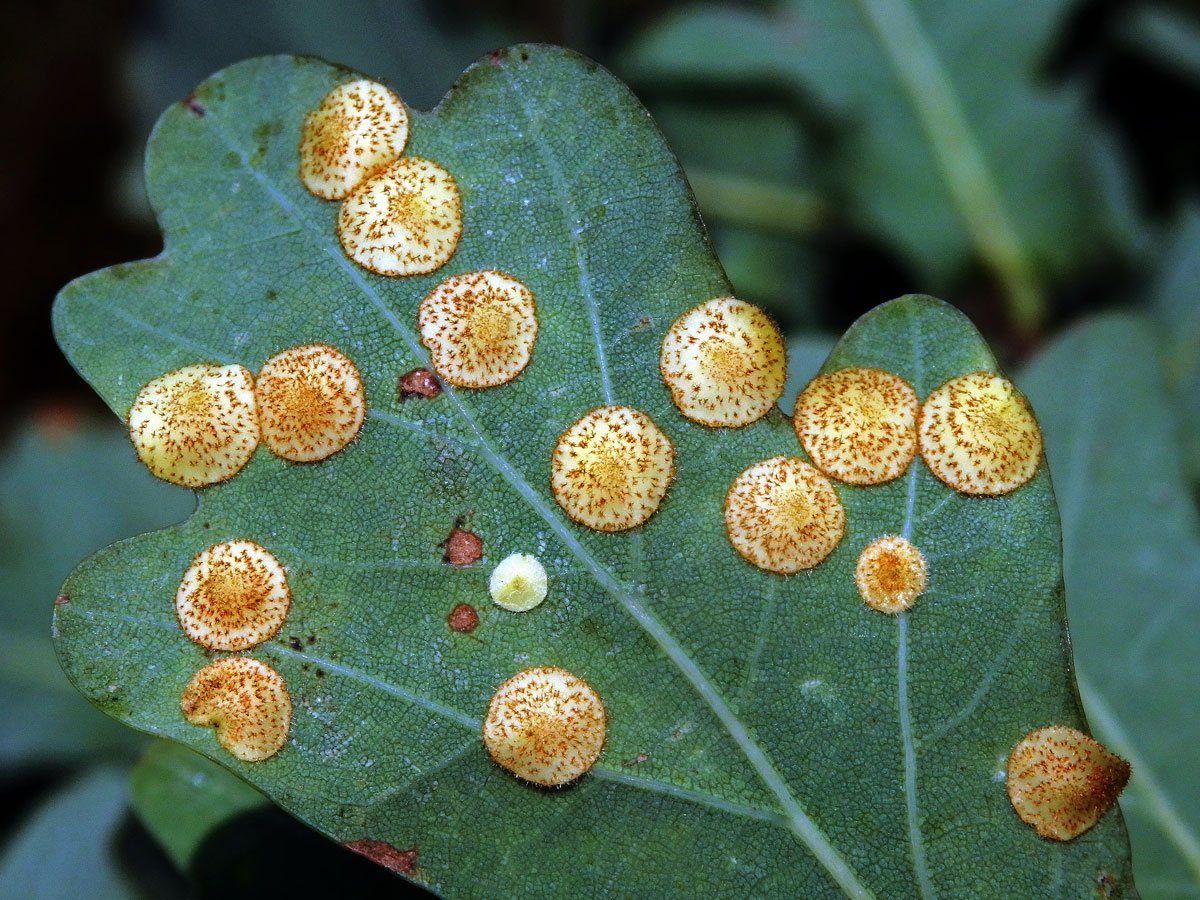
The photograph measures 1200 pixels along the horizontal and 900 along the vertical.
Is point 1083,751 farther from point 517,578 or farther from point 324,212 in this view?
point 324,212

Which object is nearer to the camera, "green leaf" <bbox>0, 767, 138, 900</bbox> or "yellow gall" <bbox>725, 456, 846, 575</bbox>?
"yellow gall" <bbox>725, 456, 846, 575</bbox>

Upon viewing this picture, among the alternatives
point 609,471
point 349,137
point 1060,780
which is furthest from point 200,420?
point 1060,780

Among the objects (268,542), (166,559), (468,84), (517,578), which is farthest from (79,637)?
(468,84)

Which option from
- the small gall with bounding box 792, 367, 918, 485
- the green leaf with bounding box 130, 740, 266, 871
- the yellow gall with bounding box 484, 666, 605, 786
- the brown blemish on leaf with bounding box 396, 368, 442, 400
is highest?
the brown blemish on leaf with bounding box 396, 368, 442, 400

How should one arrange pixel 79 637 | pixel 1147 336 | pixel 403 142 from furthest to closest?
pixel 1147 336, pixel 403 142, pixel 79 637

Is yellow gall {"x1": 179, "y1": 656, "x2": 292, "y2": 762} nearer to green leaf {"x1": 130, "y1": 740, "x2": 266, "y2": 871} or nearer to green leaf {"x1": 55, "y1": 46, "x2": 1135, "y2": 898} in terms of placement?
green leaf {"x1": 55, "y1": 46, "x2": 1135, "y2": 898}

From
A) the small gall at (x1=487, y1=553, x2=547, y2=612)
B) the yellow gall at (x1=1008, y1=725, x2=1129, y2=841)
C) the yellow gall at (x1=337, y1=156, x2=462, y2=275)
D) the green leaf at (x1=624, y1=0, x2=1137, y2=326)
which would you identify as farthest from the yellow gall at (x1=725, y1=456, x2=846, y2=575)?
the green leaf at (x1=624, y1=0, x2=1137, y2=326)

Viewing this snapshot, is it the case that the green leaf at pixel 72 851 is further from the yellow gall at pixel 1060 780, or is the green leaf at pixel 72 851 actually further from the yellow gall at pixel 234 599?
the yellow gall at pixel 1060 780
